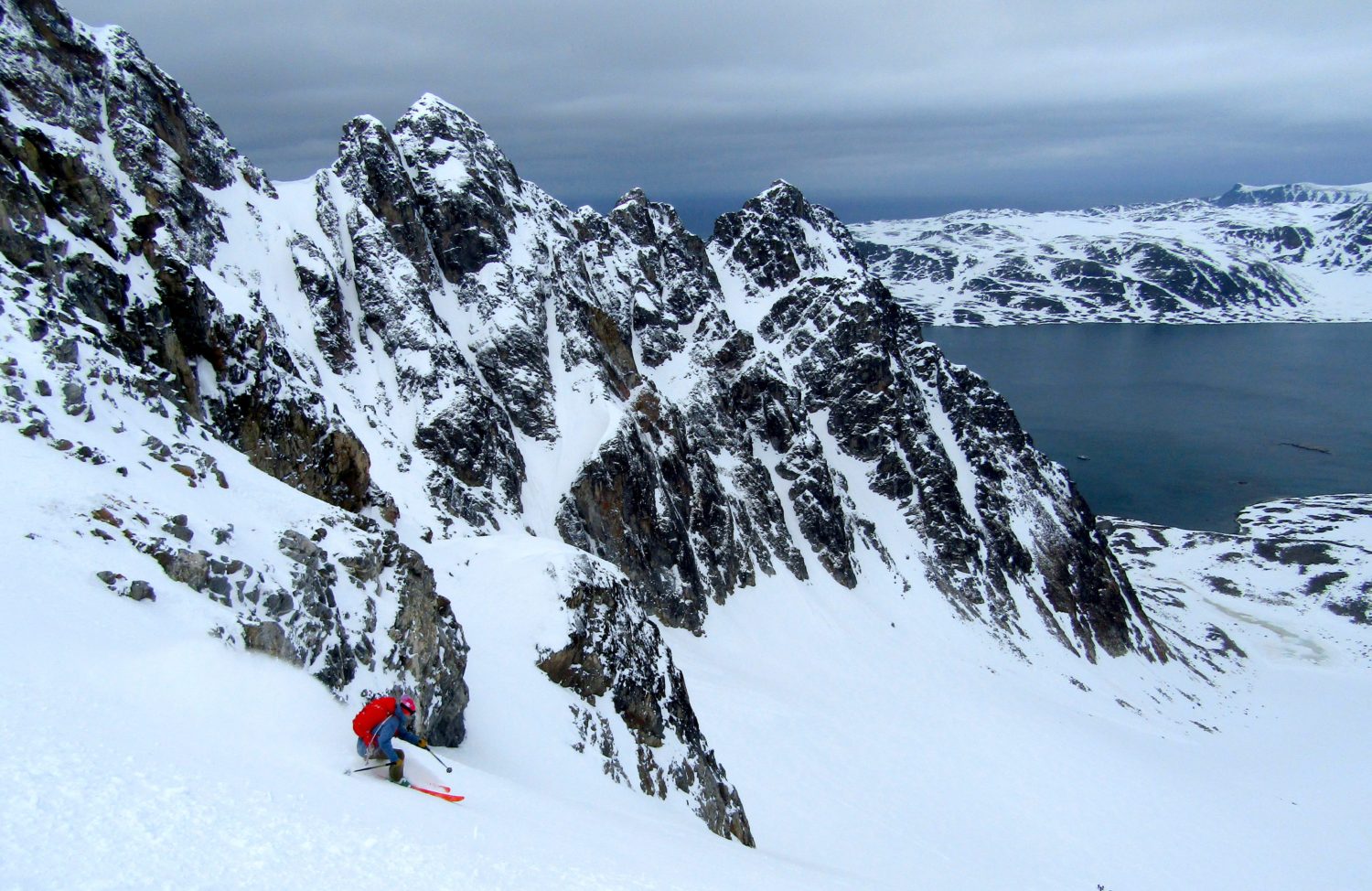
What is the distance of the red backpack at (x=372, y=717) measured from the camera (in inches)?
480

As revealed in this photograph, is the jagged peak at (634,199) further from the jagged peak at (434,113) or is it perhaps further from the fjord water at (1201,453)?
the fjord water at (1201,453)

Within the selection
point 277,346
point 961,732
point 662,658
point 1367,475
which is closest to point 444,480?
point 277,346

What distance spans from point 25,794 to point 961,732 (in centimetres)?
4885

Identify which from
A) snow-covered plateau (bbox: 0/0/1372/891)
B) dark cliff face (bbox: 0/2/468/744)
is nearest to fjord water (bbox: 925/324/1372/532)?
snow-covered plateau (bbox: 0/0/1372/891)

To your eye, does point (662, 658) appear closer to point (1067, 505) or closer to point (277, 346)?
point (277, 346)

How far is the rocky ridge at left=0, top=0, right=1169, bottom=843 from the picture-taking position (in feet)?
55.2

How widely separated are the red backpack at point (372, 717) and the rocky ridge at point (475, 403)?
8.53 feet

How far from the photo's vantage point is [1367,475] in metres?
145

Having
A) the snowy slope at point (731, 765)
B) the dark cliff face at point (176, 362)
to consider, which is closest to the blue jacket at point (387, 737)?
the snowy slope at point (731, 765)

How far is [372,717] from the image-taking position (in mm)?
12242

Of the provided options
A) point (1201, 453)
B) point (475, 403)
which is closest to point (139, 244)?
point (475, 403)

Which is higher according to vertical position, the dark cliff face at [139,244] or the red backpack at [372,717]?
the dark cliff face at [139,244]

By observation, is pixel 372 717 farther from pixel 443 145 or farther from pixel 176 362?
pixel 443 145

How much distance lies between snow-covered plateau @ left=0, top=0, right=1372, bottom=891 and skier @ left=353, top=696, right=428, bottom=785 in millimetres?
454
